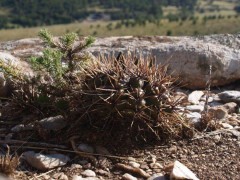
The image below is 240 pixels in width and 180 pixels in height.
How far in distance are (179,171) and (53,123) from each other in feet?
4.69

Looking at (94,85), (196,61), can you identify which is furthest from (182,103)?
(196,61)

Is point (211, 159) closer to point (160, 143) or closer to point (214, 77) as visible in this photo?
point (160, 143)

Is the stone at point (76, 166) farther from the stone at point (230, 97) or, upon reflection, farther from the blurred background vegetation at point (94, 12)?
the blurred background vegetation at point (94, 12)

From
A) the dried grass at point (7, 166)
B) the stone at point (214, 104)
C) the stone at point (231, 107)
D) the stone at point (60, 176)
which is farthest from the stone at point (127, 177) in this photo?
the stone at point (214, 104)

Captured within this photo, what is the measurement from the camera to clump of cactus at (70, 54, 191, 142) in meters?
4.09

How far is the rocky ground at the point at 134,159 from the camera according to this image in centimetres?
395

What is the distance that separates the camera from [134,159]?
4.15 metres

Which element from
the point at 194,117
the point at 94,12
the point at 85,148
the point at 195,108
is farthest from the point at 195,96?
the point at 94,12

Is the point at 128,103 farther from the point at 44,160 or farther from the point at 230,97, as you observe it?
the point at 230,97

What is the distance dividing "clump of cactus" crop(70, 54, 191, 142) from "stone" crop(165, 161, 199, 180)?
0.39 metres

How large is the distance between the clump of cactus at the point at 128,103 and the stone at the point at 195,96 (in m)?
1.30

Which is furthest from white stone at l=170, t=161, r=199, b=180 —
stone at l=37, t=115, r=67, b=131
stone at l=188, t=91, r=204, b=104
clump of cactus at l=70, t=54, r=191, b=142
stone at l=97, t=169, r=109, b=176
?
stone at l=188, t=91, r=204, b=104

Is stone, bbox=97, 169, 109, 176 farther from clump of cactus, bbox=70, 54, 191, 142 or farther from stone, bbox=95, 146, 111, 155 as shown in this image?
clump of cactus, bbox=70, 54, 191, 142

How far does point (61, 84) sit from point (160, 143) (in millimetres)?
1173
